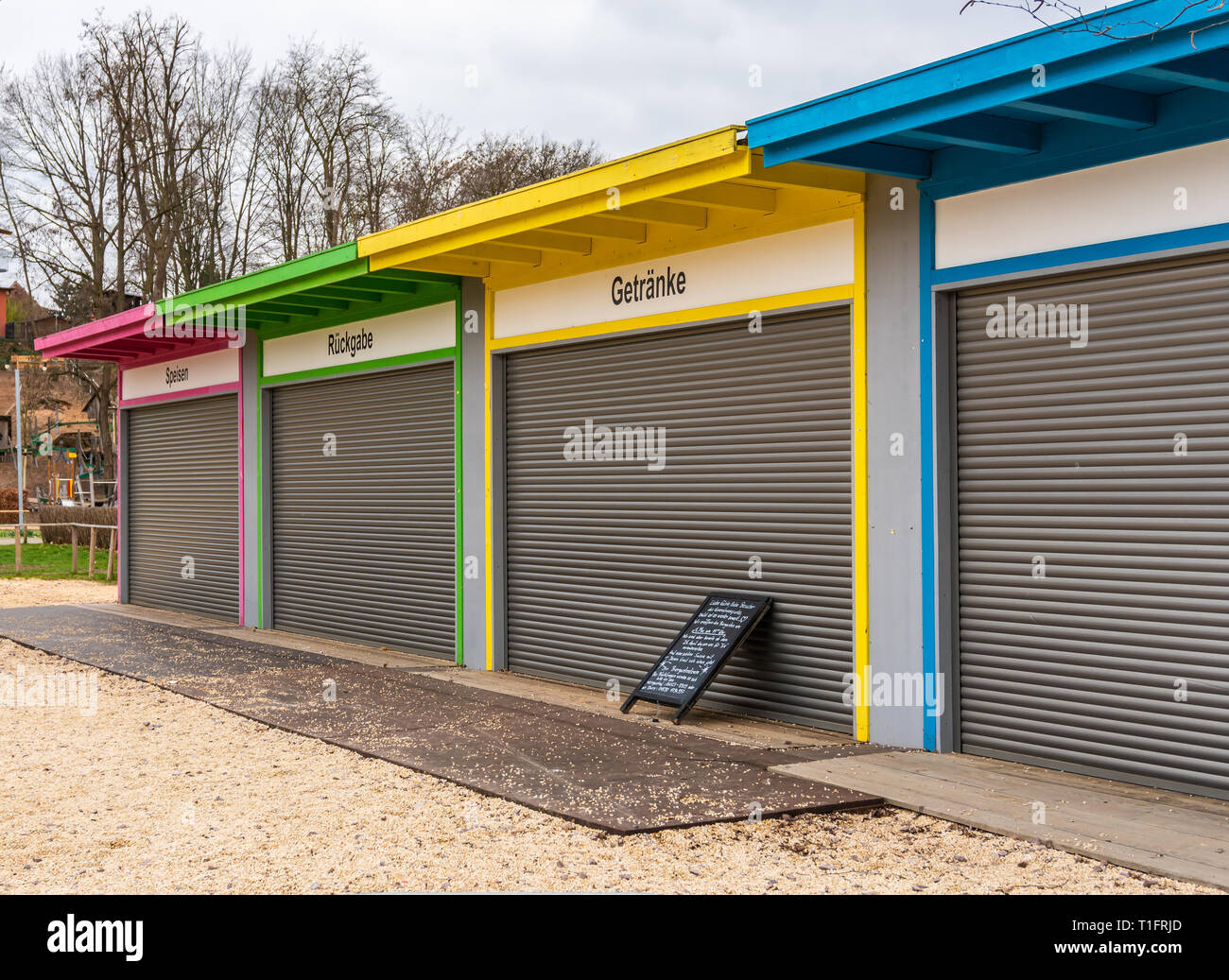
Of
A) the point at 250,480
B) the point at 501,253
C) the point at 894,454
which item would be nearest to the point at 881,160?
the point at 894,454

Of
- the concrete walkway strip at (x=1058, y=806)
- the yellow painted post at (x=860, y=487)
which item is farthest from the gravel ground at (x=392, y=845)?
the yellow painted post at (x=860, y=487)

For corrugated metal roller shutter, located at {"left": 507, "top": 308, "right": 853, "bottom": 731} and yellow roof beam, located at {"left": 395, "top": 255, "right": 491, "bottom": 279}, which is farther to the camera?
yellow roof beam, located at {"left": 395, "top": 255, "right": 491, "bottom": 279}

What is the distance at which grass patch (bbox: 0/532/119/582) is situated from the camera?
21.0 metres

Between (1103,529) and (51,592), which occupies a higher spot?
(1103,529)

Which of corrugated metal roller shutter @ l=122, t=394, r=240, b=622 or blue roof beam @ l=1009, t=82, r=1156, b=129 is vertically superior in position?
blue roof beam @ l=1009, t=82, r=1156, b=129

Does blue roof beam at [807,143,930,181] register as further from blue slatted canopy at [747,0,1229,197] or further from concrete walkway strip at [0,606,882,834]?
concrete walkway strip at [0,606,882,834]

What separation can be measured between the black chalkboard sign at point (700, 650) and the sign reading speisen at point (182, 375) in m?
8.04

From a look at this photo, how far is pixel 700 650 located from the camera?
26.3 feet

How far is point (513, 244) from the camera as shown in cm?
926

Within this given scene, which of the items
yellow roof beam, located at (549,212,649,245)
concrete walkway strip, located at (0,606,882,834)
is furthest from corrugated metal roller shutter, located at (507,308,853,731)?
concrete walkway strip, located at (0,606,882,834)

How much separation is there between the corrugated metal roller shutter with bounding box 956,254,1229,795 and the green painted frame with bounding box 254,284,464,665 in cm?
513

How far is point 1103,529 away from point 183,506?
1236 cm

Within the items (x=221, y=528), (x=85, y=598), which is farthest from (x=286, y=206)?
(x=221, y=528)

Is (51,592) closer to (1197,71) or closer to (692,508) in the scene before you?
(692,508)
